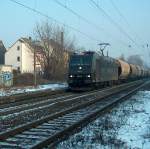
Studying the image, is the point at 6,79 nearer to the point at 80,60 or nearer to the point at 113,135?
the point at 80,60

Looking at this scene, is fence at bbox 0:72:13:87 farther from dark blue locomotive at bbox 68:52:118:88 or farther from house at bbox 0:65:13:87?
dark blue locomotive at bbox 68:52:118:88

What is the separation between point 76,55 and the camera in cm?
3369

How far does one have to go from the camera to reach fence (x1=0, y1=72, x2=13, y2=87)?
40906 millimetres

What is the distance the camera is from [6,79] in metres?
41.9

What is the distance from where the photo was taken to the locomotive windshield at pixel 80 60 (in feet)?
108

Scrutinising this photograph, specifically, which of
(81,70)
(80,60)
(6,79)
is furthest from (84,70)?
(6,79)

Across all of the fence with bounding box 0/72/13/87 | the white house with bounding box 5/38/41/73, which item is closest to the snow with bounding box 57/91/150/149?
the fence with bounding box 0/72/13/87

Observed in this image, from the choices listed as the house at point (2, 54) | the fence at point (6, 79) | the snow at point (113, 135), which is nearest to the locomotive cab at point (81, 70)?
the fence at point (6, 79)

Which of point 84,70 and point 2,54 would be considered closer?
point 84,70

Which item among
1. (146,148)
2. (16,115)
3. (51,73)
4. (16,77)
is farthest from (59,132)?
(51,73)

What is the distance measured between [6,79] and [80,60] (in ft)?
38.2

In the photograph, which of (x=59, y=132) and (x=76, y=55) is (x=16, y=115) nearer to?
(x=59, y=132)

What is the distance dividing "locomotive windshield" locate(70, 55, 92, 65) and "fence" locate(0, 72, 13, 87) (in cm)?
1035

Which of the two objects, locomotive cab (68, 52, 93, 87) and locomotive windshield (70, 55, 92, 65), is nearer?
locomotive cab (68, 52, 93, 87)
